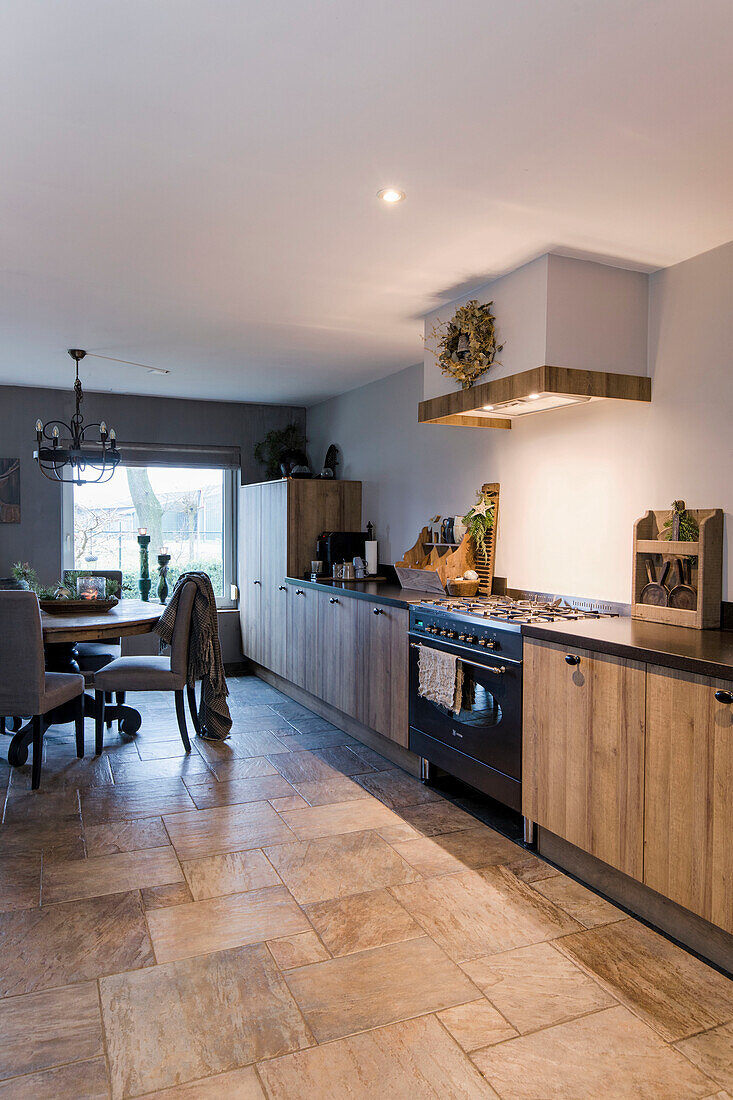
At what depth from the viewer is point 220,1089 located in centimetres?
177

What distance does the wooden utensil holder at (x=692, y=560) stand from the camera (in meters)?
2.85

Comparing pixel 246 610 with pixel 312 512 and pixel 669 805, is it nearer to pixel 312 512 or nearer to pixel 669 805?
pixel 312 512

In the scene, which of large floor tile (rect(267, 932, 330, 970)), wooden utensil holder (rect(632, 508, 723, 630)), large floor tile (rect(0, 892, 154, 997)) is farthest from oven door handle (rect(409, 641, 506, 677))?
large floor tile (rect(0, 892, 154, 997))

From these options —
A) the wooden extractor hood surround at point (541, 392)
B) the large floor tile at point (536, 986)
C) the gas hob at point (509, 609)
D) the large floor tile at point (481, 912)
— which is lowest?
the large floor tile at point (536, 986)

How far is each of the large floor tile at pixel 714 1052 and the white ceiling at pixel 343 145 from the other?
2387mm

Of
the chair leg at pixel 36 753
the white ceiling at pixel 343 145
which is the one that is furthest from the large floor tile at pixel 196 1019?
the white ceiling at pixel 343 145

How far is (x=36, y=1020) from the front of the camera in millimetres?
2014

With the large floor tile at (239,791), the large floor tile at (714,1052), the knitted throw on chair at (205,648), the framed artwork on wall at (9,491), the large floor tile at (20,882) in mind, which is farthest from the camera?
the framed artwork on wall at (9,491)

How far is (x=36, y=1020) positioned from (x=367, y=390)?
462 centimetres

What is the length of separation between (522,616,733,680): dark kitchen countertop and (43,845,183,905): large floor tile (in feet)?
5.43

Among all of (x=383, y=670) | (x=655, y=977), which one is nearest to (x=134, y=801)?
(x=383, y=670)

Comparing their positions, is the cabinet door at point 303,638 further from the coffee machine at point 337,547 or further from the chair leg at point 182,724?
the chair leg at point 182,724

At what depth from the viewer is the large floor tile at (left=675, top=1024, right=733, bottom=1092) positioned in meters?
1.81

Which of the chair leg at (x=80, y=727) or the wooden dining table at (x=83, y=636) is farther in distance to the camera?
the chair leg at (x=80, y=727)
